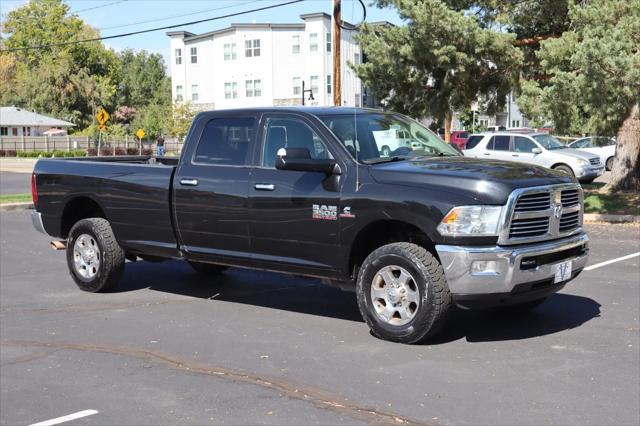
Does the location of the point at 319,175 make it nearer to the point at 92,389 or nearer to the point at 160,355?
the point at 160,355

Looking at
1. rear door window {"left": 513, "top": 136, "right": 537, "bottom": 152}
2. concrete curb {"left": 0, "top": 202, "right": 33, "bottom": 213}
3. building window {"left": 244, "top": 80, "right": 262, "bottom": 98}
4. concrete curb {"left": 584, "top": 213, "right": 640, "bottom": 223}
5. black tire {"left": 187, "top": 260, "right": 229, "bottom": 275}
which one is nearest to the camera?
black tire {"left": 187, "top": 260, "right": 229, "bottom": 275}

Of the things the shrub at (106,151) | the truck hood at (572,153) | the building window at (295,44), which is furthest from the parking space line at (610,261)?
the building window at (295,44)

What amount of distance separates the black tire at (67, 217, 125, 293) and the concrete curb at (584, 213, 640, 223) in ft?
36.2

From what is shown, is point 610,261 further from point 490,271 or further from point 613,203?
point 613,203

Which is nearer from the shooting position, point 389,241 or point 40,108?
point 389,241

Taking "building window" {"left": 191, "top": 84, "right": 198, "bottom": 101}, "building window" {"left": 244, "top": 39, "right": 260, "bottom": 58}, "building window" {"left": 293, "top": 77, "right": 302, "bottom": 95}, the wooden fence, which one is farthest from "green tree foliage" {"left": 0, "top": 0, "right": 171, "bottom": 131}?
"building window" {"left": 293, "top": 77, "right": 302, "bottom": 95}

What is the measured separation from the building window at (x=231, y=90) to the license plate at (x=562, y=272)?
2287 inches

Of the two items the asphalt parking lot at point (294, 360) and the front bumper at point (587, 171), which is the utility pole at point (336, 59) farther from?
the asphalt parking lot at point (294, 360)

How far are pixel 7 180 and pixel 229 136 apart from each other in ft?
87.6

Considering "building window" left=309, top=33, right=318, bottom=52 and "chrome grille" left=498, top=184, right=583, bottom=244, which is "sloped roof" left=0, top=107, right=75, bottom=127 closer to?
"building window" left=309, top=33, right=318, bottom=52

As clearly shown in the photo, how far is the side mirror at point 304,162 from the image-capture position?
6.84 metres

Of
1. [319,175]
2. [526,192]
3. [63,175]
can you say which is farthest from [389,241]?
[63,175]

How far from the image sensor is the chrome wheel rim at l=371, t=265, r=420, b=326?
6.53 meters

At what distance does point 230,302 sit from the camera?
8461 mm
